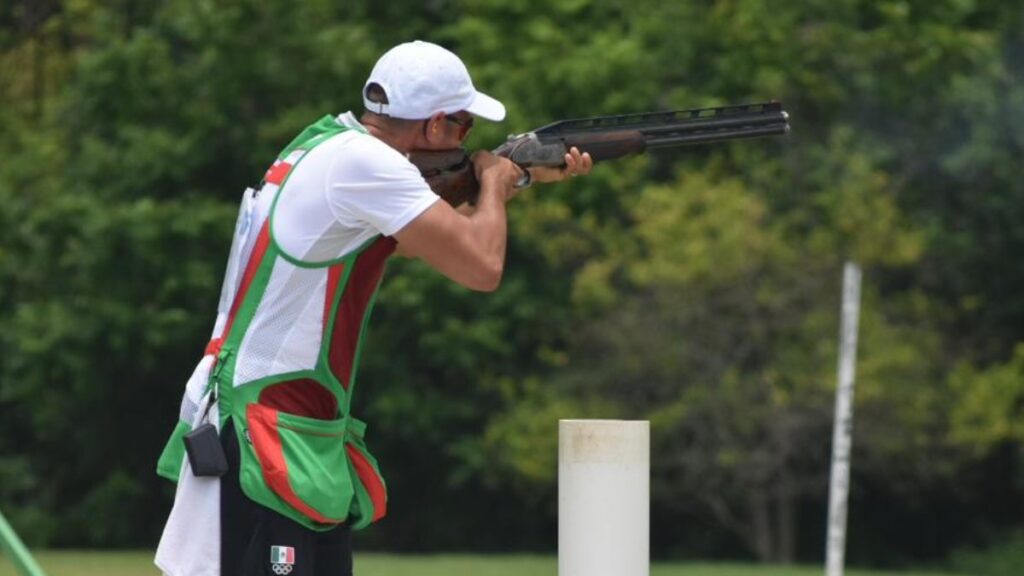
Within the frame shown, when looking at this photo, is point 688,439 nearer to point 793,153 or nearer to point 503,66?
point 793,153

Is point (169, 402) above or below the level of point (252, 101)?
below

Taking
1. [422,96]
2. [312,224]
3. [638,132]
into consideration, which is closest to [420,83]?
[422,96]

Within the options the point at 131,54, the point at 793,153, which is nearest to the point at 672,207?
the point at 793,153

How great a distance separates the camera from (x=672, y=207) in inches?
832

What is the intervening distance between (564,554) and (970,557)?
18053mm

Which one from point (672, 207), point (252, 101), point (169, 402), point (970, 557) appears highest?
point (252, 101)

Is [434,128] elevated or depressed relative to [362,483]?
elevated

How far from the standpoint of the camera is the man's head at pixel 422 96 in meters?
4.55

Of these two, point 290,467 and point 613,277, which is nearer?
point 290,467

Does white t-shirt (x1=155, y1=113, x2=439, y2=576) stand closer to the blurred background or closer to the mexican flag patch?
the mexican flag patch

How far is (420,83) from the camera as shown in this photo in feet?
14.9

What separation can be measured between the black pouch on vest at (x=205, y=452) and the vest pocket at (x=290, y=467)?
56mm

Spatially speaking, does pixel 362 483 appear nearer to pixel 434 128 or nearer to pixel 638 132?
pixel 434 128

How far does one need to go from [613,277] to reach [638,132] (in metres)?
16.8
